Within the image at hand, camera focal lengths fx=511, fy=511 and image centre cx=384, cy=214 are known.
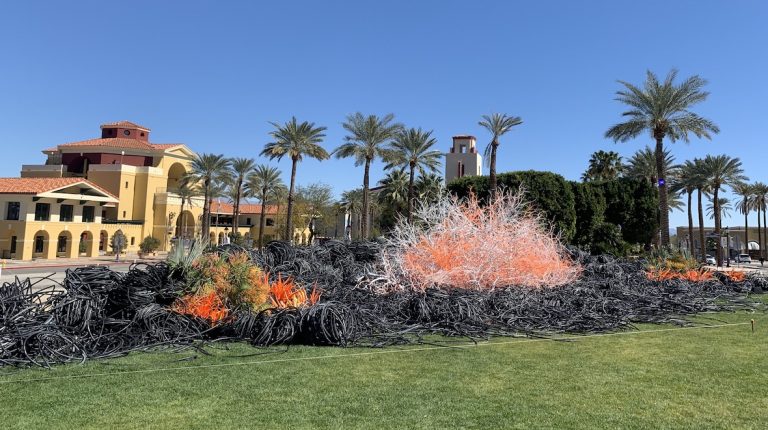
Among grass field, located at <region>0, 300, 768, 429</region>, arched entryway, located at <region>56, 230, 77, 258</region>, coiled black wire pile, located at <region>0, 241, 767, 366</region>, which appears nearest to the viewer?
grass field, located at <region>0, 300, 768, 429</region>

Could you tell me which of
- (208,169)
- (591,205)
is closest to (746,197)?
(591,205)

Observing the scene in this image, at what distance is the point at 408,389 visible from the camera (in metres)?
5.61

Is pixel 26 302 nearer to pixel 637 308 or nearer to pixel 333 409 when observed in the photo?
pixel 333 409

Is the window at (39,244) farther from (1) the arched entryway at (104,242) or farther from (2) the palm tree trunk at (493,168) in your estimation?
(2) the palm tree trunk at (493,168)

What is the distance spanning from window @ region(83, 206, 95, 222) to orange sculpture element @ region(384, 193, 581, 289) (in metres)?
43.4

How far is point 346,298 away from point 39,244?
44378mm

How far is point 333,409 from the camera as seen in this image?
492 centimetres

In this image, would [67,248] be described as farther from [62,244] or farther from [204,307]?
[204,307]

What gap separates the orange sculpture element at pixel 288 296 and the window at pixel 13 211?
42211 millimetres

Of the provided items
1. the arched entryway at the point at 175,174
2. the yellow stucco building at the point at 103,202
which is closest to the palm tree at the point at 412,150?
the yellow stucco building at the point at 103,202

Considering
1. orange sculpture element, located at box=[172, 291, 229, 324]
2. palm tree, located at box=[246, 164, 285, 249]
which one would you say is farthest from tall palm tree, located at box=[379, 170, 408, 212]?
orange sculpture element, located at box=[172, 291, 229, 324]

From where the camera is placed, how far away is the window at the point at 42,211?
141ft

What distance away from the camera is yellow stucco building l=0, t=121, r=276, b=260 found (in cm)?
4259

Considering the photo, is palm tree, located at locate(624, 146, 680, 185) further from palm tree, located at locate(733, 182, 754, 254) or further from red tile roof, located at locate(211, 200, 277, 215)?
red tile roof, located at locate(211, 200, 277, 215)
